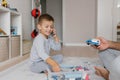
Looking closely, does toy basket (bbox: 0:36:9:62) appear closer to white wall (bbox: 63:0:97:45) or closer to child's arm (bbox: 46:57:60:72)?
child's arm (bbox: 46:57:60:72)

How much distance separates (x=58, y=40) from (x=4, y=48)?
1.58ft

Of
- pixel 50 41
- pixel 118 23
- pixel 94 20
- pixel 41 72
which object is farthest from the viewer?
pixel 94 20

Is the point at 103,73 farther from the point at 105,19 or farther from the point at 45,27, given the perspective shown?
the point at 105,19

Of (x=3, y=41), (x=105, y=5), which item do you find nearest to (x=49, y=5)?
(x=105, y=5)

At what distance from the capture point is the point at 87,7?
4.16 m

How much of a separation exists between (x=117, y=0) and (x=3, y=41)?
274 cm

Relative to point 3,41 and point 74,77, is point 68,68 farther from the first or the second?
point 3,41

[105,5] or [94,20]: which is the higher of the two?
[105,5]

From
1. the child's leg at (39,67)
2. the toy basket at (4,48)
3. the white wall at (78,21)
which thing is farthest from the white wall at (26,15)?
the white wall at (78,21)

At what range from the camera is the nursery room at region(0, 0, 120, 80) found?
110cm

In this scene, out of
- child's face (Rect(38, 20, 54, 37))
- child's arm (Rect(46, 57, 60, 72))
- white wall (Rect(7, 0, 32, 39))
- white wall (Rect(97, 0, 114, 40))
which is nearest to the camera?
child's arm (Rect(46, 57, 60, 72))

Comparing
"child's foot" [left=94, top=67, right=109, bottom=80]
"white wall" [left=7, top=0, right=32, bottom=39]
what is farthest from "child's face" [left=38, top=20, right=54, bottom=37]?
"white wall" [left=7, top=0, right=32, bottom=39]

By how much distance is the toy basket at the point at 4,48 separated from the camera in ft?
5.19

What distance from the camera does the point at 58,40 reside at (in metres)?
1.59
